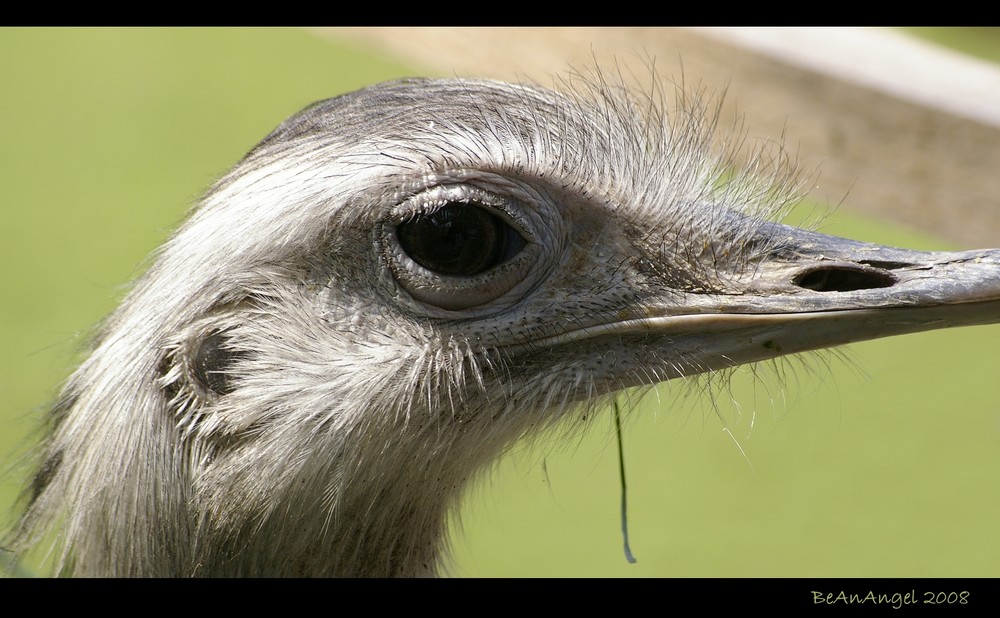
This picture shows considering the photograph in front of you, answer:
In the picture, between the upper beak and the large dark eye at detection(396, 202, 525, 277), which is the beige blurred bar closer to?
the upper beak

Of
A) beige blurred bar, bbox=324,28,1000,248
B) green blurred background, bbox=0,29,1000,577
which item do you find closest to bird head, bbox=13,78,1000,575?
beige blurred bar, bbox=324,28,1000,248

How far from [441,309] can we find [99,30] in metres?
4.99

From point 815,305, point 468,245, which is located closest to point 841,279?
point 815,305

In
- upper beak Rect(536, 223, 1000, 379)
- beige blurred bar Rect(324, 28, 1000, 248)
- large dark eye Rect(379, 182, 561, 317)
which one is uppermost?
beige blurred bar Rect(324, 28, 1000, 248)

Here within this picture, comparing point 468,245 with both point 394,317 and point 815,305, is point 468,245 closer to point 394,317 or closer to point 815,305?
point 394,317

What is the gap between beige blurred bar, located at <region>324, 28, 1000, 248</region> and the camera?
7.11ft

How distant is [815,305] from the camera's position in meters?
1.53

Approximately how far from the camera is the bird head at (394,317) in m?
1.56

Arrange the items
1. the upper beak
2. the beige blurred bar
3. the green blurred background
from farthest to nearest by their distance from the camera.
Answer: the green blurred background < the beige blurred bar < the upper beak

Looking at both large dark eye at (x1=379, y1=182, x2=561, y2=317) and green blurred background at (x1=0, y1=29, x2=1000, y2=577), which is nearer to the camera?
large dark eye at (x1=379, y1=182, x2=561, y2=317)

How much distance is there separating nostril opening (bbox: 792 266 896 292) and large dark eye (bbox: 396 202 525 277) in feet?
1.27

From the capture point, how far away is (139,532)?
5.38ft
